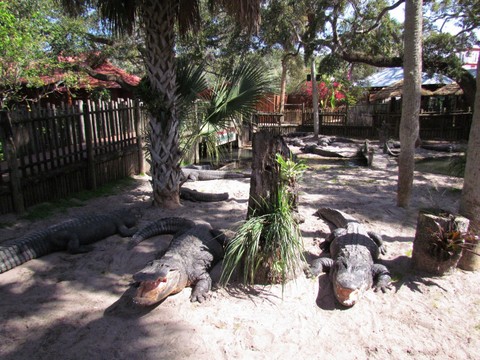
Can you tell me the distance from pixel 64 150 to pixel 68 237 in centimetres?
283

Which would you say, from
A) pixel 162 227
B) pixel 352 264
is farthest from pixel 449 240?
pixel 162 227

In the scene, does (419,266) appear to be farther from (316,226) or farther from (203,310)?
(203,310)

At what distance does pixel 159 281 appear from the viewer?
124 inches

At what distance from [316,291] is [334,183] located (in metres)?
5.20

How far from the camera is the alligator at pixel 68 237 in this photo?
13.0 ft

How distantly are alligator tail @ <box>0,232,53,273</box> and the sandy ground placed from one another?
3.6 inches

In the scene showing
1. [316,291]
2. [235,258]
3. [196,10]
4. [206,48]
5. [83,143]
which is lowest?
[316,291]

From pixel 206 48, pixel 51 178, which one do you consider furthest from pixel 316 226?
pixel 206 48

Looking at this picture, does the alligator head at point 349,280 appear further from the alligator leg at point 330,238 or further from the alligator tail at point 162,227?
the alligator tail at point 162,227

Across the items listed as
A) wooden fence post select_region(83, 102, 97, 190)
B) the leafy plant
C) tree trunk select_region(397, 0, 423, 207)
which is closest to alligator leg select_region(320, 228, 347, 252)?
the leafy plant

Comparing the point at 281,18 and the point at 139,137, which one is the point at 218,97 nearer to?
the point at 139,137

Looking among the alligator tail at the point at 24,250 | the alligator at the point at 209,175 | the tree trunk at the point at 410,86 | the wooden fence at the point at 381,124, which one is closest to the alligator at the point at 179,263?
the alligator tail at the point at 24,250

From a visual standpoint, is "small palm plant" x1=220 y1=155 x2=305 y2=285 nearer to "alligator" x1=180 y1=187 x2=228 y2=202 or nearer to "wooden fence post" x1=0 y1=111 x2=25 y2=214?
"alligator" x1=180 y1=187 x2=228 y2=202

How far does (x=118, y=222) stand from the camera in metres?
5.12
